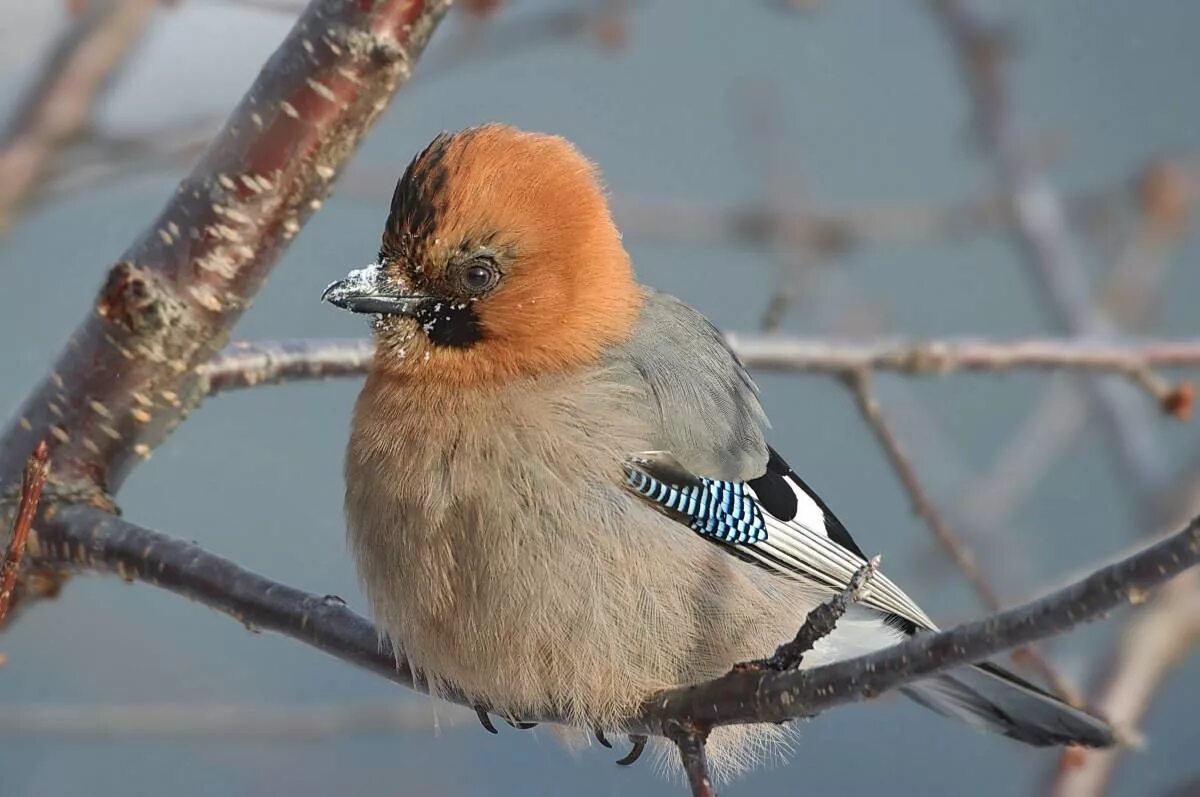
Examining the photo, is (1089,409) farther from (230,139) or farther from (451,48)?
(230,139)

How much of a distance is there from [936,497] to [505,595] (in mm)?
3201

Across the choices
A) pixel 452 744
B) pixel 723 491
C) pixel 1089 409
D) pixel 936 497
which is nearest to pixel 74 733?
pixel 723 491

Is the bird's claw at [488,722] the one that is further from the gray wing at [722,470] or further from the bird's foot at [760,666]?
the bird's foot at [760,666]

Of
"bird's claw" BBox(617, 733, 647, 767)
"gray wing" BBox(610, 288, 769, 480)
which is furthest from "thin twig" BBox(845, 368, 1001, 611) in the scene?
"bird's claw" BBox(617, 733, 647, 767)

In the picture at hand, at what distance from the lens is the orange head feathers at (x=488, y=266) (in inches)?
114

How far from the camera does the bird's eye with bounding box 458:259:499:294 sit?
296 centimetres

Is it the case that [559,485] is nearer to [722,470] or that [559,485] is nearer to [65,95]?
[722,470]

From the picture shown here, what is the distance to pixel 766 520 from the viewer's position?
2.99 meters

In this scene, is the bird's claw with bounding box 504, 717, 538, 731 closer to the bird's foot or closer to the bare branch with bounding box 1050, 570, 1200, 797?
the bird's foot

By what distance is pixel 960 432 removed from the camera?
6.85 metres

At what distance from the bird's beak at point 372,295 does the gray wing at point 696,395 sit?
436 mm

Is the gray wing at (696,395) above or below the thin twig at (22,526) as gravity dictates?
above

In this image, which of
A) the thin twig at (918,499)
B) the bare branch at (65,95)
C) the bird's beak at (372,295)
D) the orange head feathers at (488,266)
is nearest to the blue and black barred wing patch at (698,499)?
the orange head feathers at (488,266)

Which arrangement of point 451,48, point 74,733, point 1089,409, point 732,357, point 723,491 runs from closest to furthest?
point 723,491, point 732,357, point 74,733, point 451,48, point 1089,409
